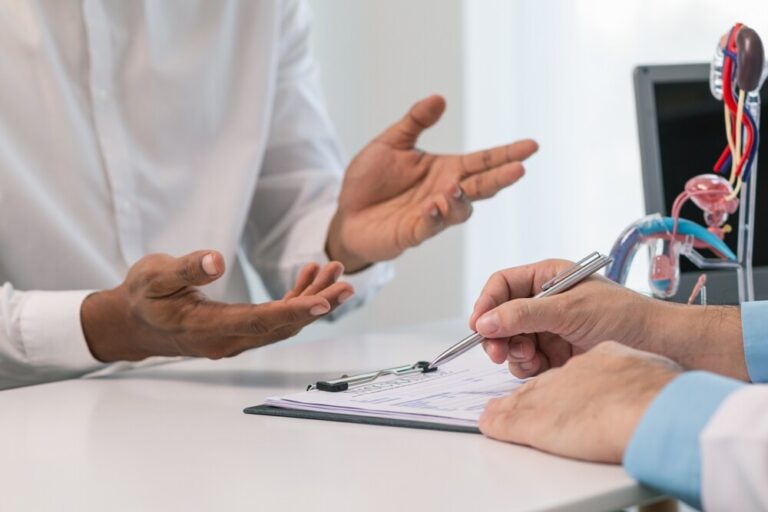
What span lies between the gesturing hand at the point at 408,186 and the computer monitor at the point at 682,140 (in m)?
0.24

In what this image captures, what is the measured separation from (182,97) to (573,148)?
1.36m

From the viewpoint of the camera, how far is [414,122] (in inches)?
55.9

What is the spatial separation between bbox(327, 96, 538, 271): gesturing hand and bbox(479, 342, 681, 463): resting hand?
60 centimetres

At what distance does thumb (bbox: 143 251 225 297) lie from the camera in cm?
95

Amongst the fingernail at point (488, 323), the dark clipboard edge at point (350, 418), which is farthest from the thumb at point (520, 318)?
the dark clipboard edge at point (350, 418)

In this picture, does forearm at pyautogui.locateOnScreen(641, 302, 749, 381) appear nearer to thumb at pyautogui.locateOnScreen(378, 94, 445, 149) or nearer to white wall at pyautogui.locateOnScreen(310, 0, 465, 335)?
thumb at pyautogui.locateOnScreen(378, 94, 445, 149)

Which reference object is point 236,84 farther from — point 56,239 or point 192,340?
point 192,340

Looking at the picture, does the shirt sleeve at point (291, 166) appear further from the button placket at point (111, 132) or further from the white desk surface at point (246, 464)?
the white desk surface at point (246, 464)

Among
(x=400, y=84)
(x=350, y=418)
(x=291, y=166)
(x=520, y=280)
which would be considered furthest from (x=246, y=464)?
(x=400, y=84)

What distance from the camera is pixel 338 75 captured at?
3105 mm

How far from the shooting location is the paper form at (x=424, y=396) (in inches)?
29.5

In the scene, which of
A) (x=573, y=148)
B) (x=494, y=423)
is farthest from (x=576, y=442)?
(x=573, y=148)

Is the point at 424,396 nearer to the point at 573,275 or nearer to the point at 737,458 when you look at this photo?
the point at 573,275

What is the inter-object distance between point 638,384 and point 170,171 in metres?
1.17
